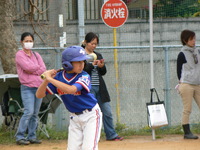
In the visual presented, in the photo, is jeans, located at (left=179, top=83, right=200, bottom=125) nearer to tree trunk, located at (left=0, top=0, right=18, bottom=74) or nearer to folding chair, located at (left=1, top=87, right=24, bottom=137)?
folding chair, located at (left=1, top=87, right=24, bottom=137)

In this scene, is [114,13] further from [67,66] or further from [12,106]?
[67,66]

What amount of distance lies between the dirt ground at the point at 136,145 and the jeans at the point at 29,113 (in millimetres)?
224

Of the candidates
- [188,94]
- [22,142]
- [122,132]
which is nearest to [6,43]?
[22,142]

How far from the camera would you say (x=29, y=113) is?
8.56 metres

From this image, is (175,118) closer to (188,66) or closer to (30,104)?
(188,66)

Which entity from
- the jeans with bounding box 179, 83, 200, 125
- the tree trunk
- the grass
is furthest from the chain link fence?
the jeans with bounding box 179, 83, 200, 125

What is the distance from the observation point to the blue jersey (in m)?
5.75

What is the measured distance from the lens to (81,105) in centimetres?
582

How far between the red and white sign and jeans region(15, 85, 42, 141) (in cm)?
221

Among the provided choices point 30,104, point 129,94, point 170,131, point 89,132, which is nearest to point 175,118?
point 170,131

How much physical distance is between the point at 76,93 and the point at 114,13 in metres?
4.53

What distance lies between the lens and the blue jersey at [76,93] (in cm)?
575

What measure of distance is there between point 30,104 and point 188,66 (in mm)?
2826

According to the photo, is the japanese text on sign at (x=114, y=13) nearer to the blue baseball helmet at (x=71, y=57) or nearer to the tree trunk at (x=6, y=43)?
the tree trunk at (x=6, y=43)
